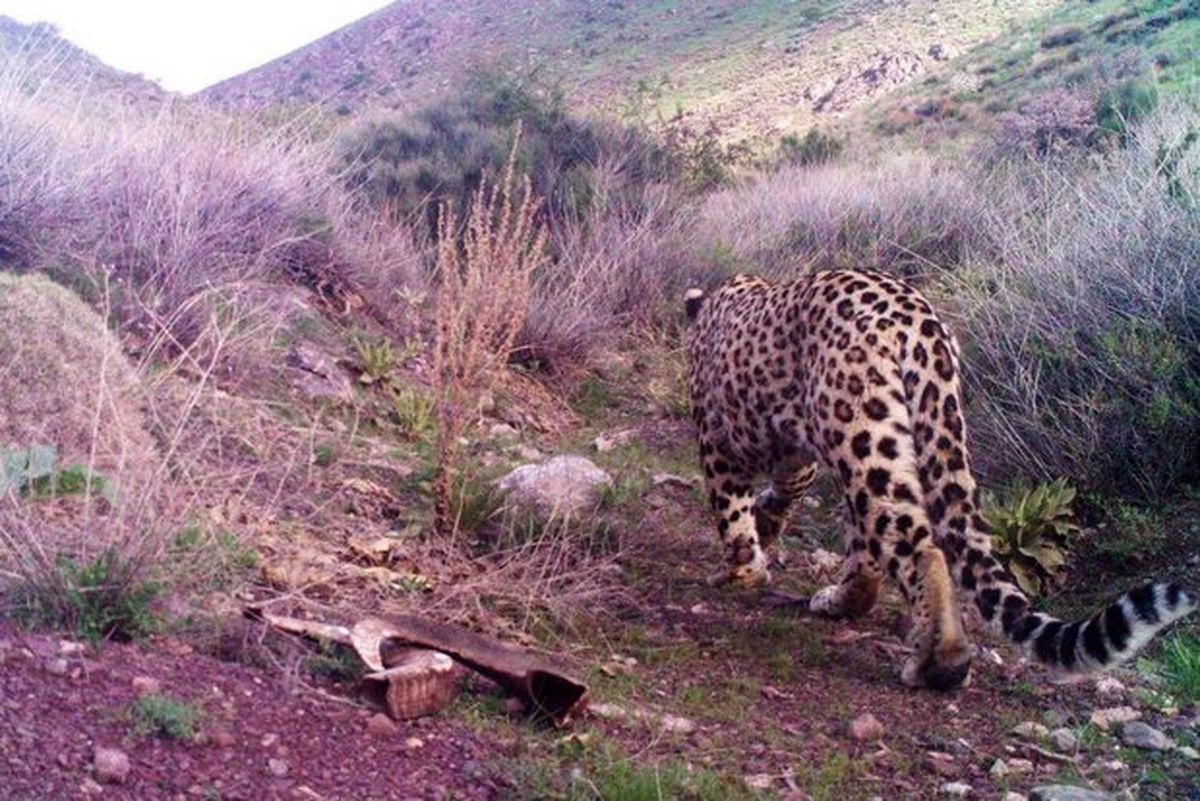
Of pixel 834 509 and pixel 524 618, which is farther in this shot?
pixel 834 509

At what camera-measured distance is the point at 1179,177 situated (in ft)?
26.9

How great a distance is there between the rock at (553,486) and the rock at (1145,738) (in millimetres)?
2692

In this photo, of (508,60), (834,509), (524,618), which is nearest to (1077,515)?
(834,509)

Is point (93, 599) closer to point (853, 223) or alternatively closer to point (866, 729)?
point (866, 729)

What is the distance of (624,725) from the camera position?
448 centimetres

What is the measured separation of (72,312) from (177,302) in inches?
71.3

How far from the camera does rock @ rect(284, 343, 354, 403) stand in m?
8.58

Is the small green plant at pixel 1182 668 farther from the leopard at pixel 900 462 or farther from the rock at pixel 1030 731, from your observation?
the rock at pixel 1030 731

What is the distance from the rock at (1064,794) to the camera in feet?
12.9

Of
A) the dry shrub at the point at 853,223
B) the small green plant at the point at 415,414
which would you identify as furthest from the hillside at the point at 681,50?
the small green plant at the point at 415,414

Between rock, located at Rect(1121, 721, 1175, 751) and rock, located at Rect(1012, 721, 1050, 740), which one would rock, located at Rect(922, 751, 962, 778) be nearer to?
rock, located at Rect(1012, 721, 1050, 740)

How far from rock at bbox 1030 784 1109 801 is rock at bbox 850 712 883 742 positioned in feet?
2.31

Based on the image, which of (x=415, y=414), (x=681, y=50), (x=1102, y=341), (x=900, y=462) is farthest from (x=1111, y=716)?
(x=681, y=50)

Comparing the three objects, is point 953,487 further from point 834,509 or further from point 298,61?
point 298,61
